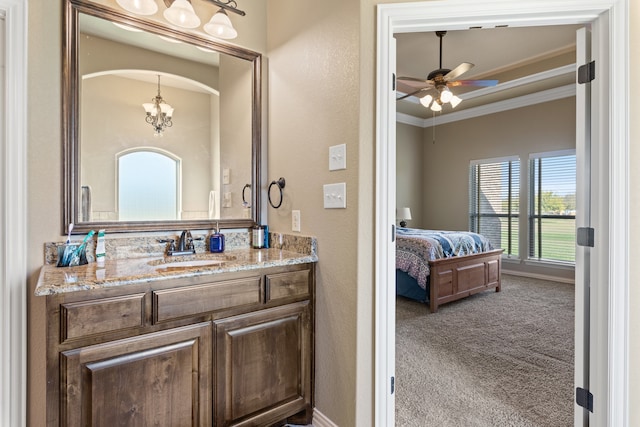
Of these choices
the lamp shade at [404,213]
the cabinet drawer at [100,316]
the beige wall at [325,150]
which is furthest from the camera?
the lamp shade at [404,213]

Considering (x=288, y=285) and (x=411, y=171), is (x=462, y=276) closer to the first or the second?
(x=288, y=285)

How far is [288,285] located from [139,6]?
5.59 ft

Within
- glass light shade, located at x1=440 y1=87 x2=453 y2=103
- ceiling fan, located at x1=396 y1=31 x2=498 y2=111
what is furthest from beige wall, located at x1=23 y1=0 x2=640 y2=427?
glass light shade, located at x1=440 y1=87 x2=453 y2=103

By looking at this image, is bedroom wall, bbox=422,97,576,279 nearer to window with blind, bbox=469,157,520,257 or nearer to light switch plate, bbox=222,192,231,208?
window with blind, bbox=469,157,520,257

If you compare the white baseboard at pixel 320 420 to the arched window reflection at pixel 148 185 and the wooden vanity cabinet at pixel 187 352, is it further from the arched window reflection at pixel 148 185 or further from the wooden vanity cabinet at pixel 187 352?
the arched window reflection at pixel 148 185

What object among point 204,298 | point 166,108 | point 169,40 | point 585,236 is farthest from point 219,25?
point 585,236

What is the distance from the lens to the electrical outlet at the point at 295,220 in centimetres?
206

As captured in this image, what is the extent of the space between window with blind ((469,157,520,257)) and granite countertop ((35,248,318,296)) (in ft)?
17.5

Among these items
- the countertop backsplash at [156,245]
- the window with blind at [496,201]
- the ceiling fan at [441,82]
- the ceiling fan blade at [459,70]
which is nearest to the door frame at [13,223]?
the countertop backsplash at [156,245]

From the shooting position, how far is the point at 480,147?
6.32 meters

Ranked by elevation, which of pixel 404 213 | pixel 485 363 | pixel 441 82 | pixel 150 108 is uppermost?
pixel 441 82

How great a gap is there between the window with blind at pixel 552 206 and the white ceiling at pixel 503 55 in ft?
3.89

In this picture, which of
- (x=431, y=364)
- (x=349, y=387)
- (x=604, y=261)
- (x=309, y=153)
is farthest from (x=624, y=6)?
(x=431, y=364)

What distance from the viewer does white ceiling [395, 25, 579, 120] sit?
3596mm
